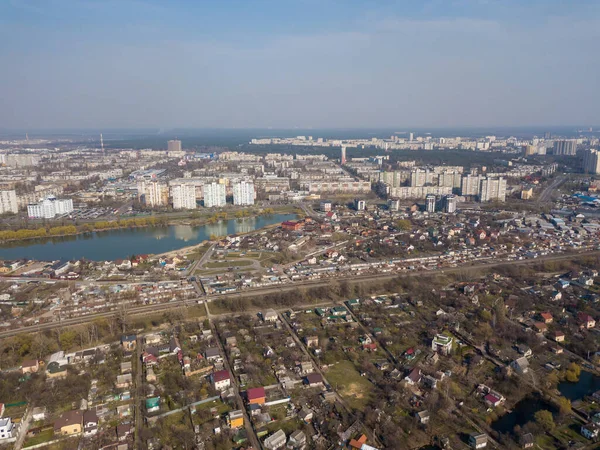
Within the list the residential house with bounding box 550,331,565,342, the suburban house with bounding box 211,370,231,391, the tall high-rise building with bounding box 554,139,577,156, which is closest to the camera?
the suburban house with bounding box 211,370,231,391

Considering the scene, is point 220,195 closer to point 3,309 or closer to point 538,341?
point 3,309

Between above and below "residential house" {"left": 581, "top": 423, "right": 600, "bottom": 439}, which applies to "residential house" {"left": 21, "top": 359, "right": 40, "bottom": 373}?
above

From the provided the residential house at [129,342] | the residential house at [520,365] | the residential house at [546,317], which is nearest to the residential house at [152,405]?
the residential house at [129,342]

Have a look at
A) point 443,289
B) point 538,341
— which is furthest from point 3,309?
point 538,341

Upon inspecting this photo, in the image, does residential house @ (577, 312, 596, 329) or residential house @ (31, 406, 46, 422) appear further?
residential house @ (577, 312, 596, 329)

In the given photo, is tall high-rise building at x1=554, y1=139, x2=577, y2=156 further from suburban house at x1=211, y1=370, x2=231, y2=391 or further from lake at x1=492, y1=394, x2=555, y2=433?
suburban house at x1=211, y1=370, x2=231, y2=391

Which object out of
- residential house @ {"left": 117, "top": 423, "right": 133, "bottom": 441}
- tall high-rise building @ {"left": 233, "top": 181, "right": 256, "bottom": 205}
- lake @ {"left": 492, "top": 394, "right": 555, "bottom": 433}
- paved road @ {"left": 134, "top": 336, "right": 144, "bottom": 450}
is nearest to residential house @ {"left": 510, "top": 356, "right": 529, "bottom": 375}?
lake @ {"left": 492, "top": 394, "right": 555, "bottom": 433}

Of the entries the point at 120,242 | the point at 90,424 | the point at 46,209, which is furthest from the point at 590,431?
the point at 46,209

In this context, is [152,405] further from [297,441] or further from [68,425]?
[297,441]

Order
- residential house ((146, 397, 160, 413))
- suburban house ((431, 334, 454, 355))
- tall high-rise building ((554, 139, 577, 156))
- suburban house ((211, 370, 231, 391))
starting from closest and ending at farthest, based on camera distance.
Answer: residential house ((146, 397, 160, 413)), suburban house ((211, 370, 231, 391)), suburban house ((431, 334, 454, 355)), tall high-rise building ((554, 139, 577, 156))
